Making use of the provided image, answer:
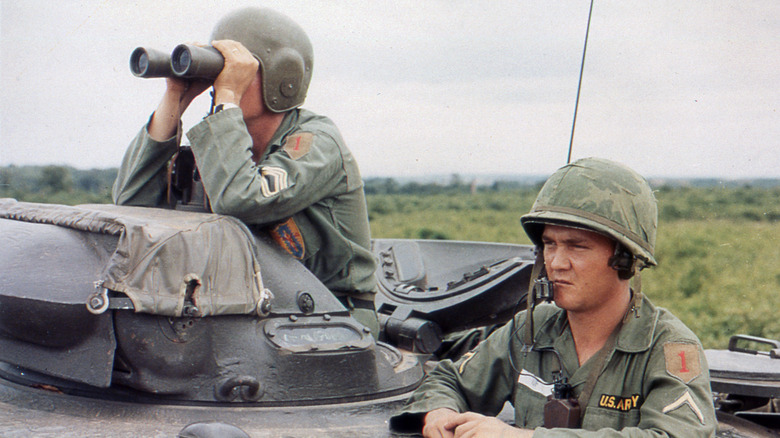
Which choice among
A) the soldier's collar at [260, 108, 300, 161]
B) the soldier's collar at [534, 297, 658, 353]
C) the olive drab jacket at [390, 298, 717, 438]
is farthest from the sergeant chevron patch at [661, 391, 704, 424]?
the soldier's collar at [260, 108, 300, 161]

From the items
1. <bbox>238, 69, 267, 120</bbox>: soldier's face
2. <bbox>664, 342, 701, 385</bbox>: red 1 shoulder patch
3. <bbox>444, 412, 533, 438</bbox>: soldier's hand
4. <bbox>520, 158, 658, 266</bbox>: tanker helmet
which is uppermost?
<bbox>238, 69, 267, 120</bbox>: soldier's face

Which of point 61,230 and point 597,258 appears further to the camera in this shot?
point 61,230

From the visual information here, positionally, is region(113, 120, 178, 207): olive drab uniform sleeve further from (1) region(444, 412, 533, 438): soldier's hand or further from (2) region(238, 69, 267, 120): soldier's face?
(1) region(444, 412, 533, 438): soldier's hand

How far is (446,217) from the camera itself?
16.4 m

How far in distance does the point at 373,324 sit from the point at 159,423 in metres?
1.08

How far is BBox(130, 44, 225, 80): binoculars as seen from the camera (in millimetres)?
3076

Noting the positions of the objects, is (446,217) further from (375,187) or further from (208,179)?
(208,179)

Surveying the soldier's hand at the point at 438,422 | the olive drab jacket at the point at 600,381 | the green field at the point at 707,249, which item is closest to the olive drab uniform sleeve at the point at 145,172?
the olive drab jacket at the point at 600,381

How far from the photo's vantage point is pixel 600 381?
2553 millimetres

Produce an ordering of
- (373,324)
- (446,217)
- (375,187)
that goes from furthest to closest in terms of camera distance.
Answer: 1. (446,217)
2. (375,187)
3. (373,324)

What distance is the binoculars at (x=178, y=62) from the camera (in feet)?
10.1

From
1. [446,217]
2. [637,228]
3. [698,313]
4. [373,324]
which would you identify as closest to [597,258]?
[637,228]

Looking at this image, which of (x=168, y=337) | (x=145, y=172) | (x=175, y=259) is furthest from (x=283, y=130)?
(x=168, y=337)

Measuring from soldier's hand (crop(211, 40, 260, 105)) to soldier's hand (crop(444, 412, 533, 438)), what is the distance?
1391 mm
